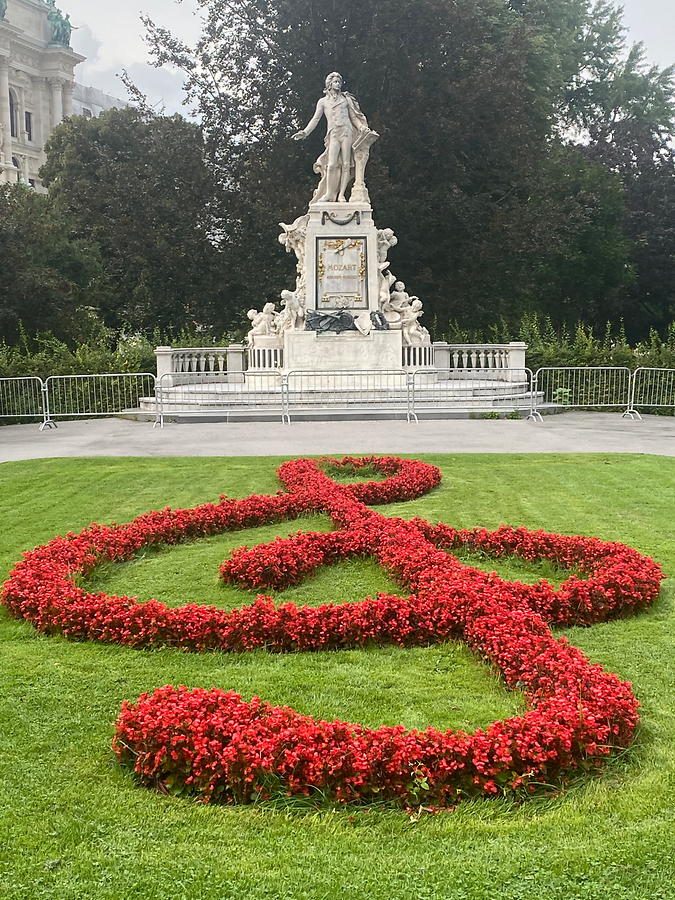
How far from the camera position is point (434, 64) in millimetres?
31906

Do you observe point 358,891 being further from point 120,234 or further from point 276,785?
point 120,234

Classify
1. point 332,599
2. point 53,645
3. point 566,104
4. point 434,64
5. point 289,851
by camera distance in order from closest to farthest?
point 289,851 < point 53,645 < point 332,599 < point 434,64 < point 566,104

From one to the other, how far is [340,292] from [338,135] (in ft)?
13.7

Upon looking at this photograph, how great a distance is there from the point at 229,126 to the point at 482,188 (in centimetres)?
992

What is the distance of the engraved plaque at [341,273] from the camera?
21.6 m

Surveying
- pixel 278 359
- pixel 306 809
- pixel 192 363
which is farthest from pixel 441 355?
pixel 306 809

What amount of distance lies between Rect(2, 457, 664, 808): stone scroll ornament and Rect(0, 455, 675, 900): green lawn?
99mm

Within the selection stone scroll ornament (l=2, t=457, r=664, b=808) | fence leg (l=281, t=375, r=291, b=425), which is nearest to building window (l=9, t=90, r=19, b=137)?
fence leg (l=281, t=375, r=291, b=425)

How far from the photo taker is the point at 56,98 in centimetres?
7044

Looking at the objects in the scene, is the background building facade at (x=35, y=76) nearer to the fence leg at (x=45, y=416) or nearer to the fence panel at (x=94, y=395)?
the fence panel at (x=94, y=395)

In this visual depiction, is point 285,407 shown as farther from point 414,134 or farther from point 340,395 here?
point 414,134

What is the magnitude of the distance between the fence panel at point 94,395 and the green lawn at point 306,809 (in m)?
12.9

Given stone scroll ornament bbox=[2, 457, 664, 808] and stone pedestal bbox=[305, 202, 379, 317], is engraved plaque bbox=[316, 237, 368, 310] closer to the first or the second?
stone pedestal bbox=[305, 202, 379, 317]

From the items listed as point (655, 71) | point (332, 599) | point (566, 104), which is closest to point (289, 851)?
point (332, 599)
